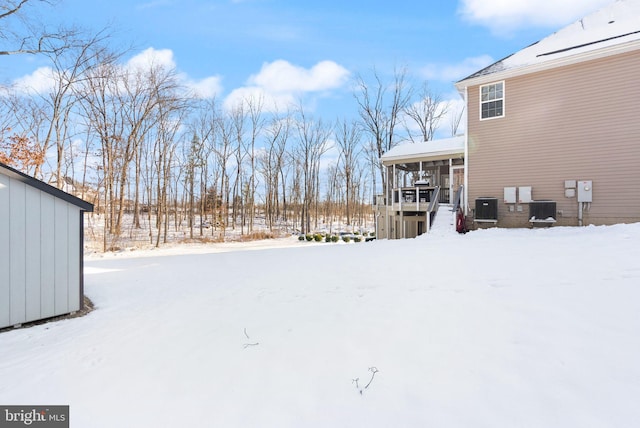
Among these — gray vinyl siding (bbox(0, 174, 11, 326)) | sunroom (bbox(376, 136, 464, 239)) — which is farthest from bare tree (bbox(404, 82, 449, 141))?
gray vinyl siding (bbox(0, 174, 11, 326))

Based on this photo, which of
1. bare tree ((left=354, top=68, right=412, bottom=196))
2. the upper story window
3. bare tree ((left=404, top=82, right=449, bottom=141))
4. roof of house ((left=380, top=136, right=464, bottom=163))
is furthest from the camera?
bare tree ((left=404, top=82, right=449, bottom=141))

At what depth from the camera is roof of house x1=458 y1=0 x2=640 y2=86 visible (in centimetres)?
895

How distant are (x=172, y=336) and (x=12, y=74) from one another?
1212 centimetres

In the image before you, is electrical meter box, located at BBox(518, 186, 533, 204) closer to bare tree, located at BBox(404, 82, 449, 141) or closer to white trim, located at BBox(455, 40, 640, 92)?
white trim, located at BBox(455, 40, 640, 92)

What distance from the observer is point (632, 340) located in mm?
2688

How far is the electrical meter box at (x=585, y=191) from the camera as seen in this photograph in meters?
9.08

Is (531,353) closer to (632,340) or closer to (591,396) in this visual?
(591,396)

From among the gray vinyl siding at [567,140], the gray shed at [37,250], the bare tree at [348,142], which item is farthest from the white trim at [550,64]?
the bare tree at [348,142]

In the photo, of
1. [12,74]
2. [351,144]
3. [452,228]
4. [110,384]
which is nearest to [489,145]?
[452,228]

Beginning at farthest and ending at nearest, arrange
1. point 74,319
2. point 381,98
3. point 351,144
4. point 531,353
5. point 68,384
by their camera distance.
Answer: point 351,144, point 381,98, point 74,319, point 68,384, point 531,353

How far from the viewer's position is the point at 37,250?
470 cm

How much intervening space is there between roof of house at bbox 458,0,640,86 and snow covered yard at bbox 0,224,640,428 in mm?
6845

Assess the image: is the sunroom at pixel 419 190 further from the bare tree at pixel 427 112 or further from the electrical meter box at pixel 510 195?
the bare tree at pixel 427 112

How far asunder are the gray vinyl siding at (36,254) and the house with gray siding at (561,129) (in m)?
10.9
